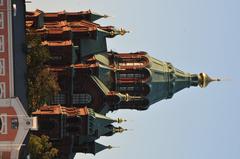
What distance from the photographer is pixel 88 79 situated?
3568 inches

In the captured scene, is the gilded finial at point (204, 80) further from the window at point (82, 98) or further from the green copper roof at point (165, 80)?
the window at point (82, 98)

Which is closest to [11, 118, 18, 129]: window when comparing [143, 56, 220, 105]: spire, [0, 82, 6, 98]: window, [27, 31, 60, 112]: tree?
[0, 82, 6, 98]: window

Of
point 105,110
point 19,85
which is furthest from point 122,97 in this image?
point 19,85

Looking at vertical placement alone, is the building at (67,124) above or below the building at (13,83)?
below

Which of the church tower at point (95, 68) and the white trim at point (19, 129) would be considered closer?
the white trim at point (19, 129)

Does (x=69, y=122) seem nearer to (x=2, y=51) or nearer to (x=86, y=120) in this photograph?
(x=86, y=120)

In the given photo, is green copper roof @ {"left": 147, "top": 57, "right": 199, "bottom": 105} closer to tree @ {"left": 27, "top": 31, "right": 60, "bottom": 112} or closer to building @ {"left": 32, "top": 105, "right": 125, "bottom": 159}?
building @ {"left": 32, "top": 105, "right": 125, "bottom": 159}

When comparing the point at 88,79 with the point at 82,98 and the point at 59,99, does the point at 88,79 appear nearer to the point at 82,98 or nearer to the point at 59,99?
the point at 82,98

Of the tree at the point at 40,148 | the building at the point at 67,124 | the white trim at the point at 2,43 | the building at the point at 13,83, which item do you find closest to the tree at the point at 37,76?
the building at the point at 67,124

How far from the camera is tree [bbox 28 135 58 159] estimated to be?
75.1 metres

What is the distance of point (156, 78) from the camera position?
95438 mm

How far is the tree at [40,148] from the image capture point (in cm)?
7512

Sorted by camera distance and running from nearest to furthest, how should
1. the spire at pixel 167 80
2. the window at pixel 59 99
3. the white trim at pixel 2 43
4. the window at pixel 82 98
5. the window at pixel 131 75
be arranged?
the white trim at pixel 2 43 < the window at pixel 59 99 < the window at pixel 82 98 < the window at pixel 131 75 < the spire at pixel 167 80

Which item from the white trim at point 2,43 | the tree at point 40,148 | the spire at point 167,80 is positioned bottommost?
the tree at point 40,148
